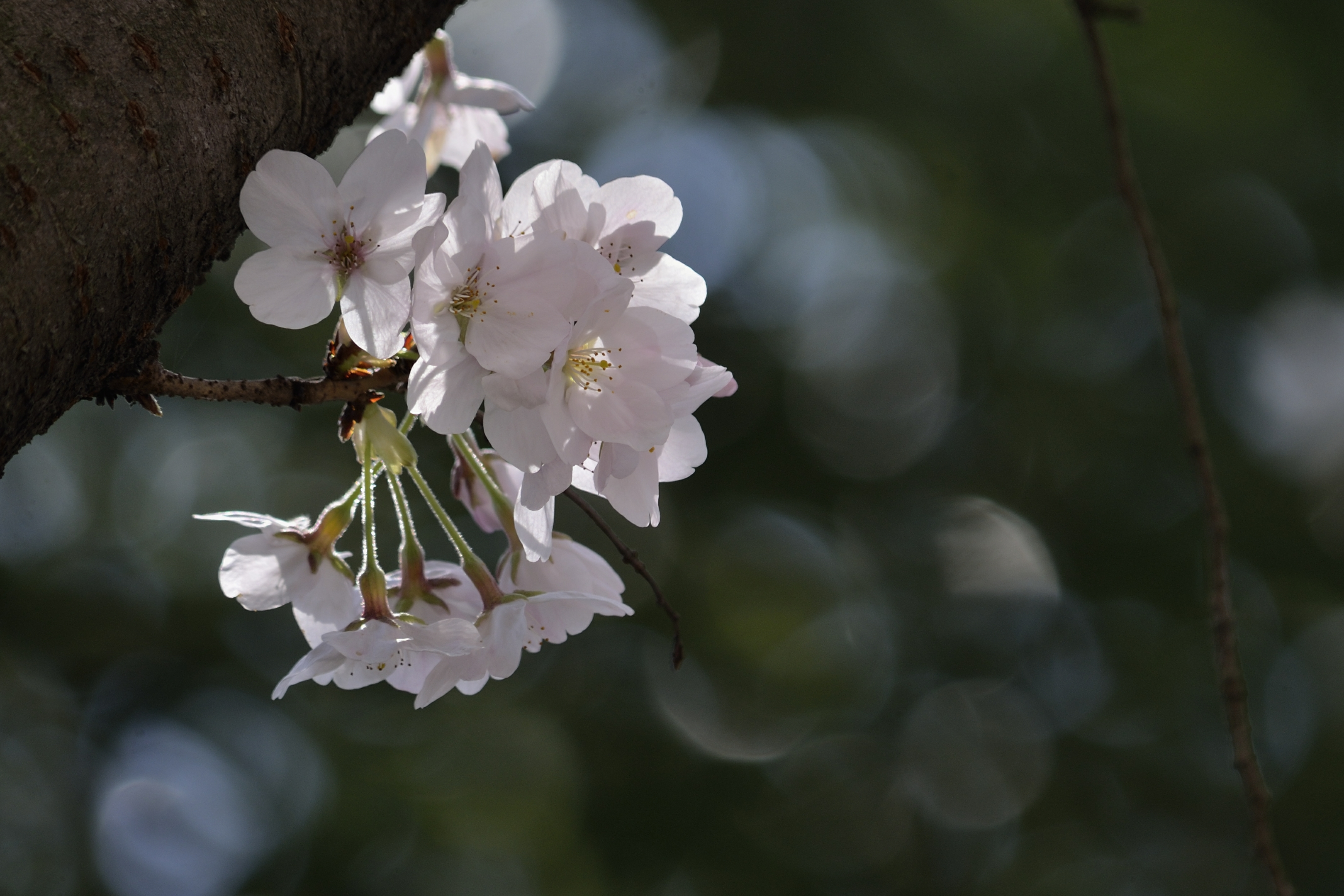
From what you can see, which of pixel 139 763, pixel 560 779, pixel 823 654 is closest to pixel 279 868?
pixel 139 763

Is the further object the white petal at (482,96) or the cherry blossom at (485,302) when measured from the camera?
the white petal at (482,96)

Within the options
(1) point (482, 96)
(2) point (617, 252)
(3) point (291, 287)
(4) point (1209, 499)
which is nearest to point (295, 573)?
(3) point (291, 287)

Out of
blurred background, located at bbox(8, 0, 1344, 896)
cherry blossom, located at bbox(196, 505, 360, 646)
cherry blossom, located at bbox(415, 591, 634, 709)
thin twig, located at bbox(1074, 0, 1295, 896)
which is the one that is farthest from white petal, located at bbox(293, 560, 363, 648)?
blurred background, located at bbox(8, 0, 1344, 896)

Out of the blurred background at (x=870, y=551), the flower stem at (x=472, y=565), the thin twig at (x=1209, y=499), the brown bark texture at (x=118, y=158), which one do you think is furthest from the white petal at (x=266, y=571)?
the blurred background at (x=870, y=551)

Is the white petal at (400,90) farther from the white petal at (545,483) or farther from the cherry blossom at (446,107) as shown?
the white petal at (545,483)

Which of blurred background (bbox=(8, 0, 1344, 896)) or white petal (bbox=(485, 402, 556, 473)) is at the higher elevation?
white petal (bbox=(485, 402, 556, 473))

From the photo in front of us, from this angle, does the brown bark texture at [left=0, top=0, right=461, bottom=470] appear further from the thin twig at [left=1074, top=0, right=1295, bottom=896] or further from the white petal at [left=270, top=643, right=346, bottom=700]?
the thin twig at [left=1074, top=0, right=1295, bottom=896]
